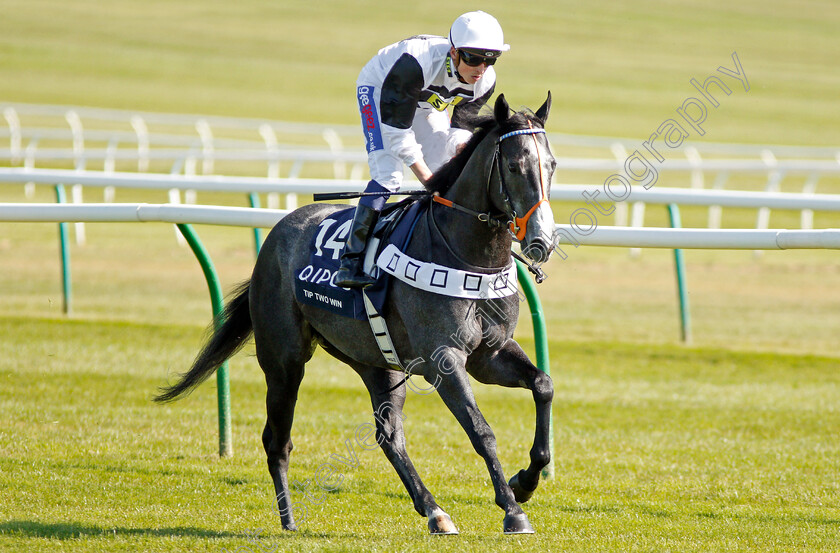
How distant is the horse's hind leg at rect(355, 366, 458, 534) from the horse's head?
116cm

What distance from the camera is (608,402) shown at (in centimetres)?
724

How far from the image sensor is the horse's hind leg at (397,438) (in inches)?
168

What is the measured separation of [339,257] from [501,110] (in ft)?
3.35

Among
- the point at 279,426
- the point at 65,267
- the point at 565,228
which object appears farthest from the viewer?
the point at 65,267

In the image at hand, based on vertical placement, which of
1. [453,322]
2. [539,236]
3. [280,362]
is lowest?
[280,362]

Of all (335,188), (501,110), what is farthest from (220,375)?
(335,188)

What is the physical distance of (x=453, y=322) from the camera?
4.10m

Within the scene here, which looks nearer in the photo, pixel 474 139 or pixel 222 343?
pixel 474 139

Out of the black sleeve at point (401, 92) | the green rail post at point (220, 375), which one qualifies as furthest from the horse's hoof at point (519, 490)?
the green rail post at point (220, 375)

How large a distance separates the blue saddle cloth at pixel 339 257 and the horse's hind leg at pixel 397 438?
0.50 m

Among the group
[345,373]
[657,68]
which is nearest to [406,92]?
[345,373]

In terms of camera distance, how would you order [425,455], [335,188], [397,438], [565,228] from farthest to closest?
[335,188] < [425,455] < [565,228] < [397,438]

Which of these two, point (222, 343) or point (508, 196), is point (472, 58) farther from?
point (222, 343)

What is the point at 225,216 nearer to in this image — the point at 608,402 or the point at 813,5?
the point at 608,402
